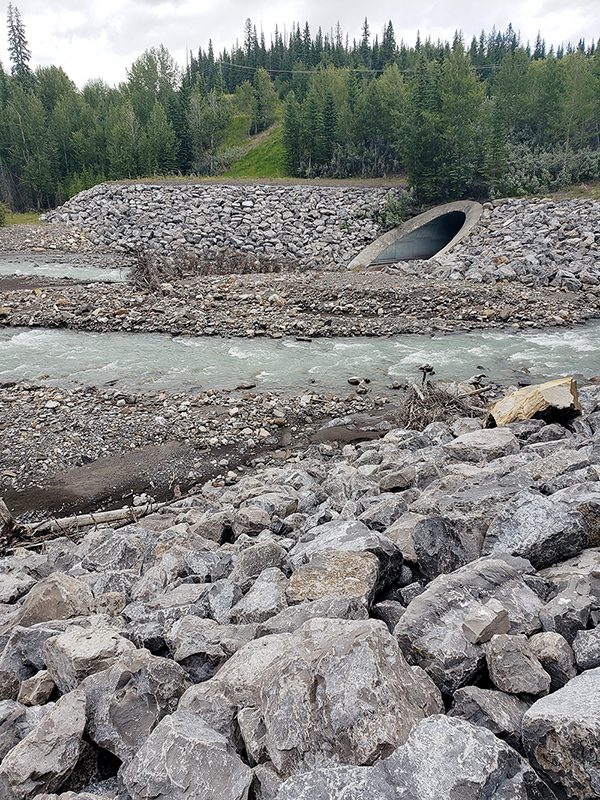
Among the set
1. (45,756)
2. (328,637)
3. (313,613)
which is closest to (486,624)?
(328,637)

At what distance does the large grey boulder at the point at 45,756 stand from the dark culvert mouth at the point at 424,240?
33.1 metres

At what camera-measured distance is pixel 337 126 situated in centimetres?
5319

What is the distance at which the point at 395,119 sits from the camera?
48.7m

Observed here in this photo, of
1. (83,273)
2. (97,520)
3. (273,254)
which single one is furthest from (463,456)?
(273,254)

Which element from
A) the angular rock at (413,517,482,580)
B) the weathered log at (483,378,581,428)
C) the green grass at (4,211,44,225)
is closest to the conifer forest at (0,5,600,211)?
the green grass at (4,211,44,225)

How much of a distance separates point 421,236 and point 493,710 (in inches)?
1461

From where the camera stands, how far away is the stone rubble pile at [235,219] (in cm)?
3456

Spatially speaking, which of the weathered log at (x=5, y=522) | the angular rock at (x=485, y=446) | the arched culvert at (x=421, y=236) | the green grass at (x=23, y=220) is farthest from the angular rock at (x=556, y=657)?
the green grass at (x=23, y=220)

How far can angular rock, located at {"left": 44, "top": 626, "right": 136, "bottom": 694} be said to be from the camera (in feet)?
10.5

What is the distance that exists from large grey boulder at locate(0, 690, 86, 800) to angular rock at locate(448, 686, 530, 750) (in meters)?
1.87

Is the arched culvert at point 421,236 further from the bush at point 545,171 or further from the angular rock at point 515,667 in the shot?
the angular rock at point 515,667

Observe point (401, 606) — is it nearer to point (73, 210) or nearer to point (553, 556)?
point (553, 556)

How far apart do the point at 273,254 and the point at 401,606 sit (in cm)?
3220

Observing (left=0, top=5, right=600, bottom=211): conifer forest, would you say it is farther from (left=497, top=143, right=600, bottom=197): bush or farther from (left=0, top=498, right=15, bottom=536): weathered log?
(left=0, top=498, right=15, bottom=536): weathered log
